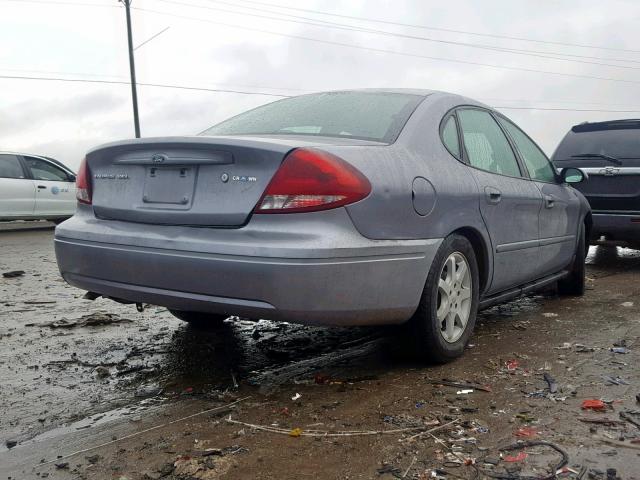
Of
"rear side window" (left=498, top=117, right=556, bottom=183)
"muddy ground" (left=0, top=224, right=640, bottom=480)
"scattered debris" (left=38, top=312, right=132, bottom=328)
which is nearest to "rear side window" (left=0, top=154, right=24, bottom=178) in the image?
"muddy ground" (left=0, top=224, right=640, bottom=480)

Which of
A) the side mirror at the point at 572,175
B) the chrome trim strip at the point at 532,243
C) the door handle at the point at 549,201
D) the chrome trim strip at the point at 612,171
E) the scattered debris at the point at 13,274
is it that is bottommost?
the scattered debris at the point at 13,274

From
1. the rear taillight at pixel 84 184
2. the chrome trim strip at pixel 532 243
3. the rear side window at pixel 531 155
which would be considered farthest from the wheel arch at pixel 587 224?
the rear taillight at pixel 84 184

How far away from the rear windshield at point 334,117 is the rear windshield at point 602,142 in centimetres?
460

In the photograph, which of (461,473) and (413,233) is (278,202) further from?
(461,473)

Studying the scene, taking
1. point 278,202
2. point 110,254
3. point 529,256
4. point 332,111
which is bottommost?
point 529,256

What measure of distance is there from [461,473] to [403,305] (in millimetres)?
1041

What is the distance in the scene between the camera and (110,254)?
3504 mm

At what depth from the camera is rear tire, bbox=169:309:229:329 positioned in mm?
4701

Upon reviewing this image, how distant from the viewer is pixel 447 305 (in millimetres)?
3879

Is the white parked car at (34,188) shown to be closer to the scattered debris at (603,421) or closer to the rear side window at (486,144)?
the rear side window at (486,144)

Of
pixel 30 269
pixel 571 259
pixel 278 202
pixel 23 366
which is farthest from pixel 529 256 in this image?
pixel 30 269

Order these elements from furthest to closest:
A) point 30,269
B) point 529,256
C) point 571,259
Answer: point 30,269, point 571,259, point 529,256

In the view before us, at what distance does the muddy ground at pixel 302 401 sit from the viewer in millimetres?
2654

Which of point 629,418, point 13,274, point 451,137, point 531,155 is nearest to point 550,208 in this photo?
point 531,155
